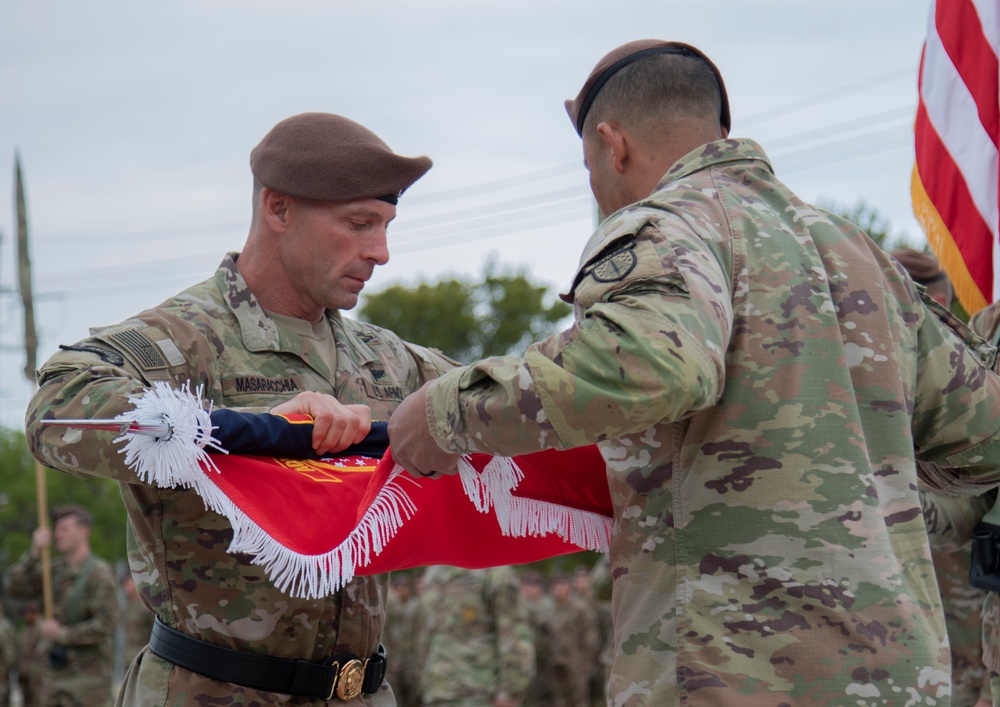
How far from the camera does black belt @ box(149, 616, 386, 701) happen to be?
2979 millimetres

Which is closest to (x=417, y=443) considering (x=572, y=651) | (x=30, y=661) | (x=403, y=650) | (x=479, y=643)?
(x=479, y=643)

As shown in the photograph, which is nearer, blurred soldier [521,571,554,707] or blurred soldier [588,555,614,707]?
blurred soldier [588,555,614,707]

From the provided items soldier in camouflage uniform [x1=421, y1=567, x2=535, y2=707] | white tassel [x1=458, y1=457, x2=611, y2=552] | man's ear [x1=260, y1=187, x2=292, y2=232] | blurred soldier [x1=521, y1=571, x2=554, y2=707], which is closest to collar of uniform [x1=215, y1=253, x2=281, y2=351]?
man's ear [x1=260, y1=187, x2=292, y2=232]

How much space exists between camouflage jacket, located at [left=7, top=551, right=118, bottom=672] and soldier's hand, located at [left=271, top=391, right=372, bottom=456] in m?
8.15

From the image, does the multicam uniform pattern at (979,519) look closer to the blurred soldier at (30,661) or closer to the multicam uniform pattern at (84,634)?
the multicam uniform pattern at (84,634)

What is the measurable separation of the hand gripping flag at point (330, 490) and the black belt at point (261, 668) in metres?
0.37

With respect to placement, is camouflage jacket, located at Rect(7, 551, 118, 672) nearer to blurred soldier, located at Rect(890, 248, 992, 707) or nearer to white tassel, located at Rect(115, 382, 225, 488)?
blurred soldier, located at Rect(890, 248, 992, 707)

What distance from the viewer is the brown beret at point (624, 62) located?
2.71 m

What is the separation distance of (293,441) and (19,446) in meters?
35.7

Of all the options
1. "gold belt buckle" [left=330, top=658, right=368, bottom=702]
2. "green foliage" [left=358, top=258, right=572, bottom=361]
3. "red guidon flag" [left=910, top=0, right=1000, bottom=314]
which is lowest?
"gold belt buckle" [left=330, top=658, right=368, bottom=702]

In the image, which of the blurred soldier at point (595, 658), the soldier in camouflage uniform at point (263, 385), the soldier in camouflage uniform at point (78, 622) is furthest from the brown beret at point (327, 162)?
the blurred soldier at point (595, 658)

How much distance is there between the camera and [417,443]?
7.62 ft

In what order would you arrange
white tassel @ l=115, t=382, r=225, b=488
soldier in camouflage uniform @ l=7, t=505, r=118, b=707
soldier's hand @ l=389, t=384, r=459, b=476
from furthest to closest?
1. soldier in camouflage uniform @ l=7, t=505, r=118, b=707
2. white tassel @ l=115, t=382, r=225, b=488
3. soldier's hand @ l=389, t=384, r=459, b=476

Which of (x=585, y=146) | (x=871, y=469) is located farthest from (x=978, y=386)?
(x=585, y=146)
